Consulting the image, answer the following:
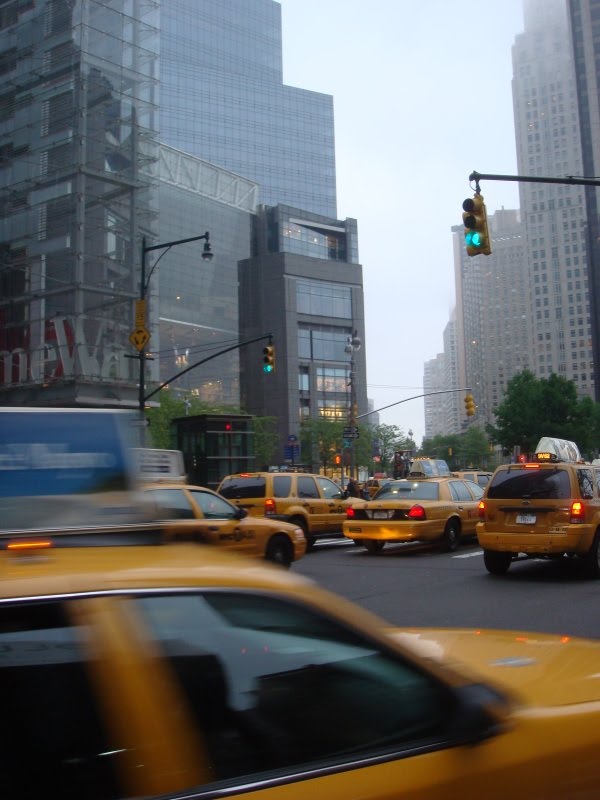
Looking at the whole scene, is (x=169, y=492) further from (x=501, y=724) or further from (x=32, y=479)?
(x=501, y=724)

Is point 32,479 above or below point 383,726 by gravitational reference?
above

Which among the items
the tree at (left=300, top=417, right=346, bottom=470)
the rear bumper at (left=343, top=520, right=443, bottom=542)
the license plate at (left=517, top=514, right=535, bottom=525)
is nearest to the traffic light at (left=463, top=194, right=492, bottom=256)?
the license plate at (left=517, top=514, right=535, bottom=525)

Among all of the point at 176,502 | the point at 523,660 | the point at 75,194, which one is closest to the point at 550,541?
the point at 176,502

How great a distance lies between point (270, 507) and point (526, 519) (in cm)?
634

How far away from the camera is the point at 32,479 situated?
3.48 m

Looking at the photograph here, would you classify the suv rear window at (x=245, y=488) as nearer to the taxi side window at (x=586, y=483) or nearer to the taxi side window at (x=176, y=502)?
the taxi side window at (x=176, y=502)

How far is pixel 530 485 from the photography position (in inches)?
481

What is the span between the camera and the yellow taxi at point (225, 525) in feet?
38.5

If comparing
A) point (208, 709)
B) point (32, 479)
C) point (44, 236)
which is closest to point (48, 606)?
point (208, 709)

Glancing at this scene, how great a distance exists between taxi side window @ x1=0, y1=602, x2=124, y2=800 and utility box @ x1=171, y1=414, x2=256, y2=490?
79.6 ft

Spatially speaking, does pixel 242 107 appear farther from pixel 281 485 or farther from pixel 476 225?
pixel 476 225

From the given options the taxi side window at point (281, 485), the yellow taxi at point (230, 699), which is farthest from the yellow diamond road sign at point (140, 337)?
the yellow taxi at point (230, 699)

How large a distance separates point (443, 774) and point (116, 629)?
0.99 metres

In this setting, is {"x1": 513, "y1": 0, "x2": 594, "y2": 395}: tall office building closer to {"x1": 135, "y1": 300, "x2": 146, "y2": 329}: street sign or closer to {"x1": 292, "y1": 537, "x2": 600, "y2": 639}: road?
{"x1": 135, "y1": 300, "x2": 146, "y2": 329}: street sign
